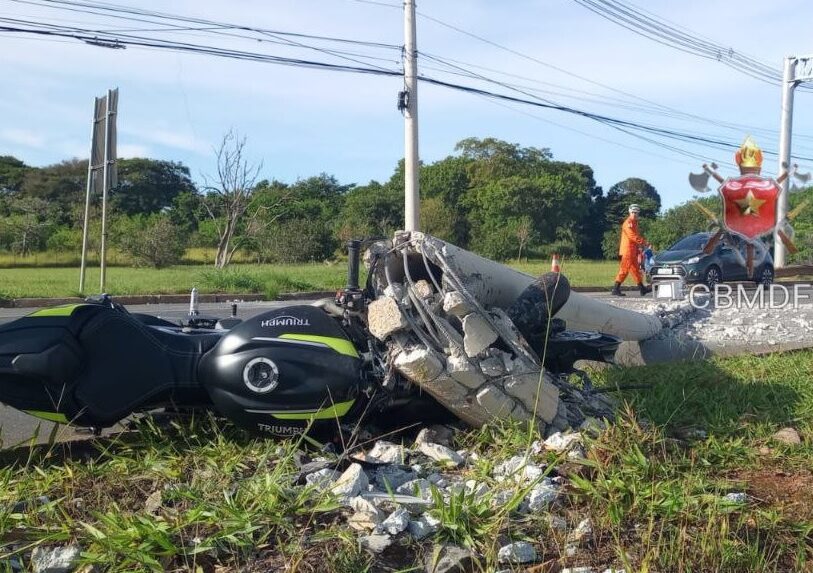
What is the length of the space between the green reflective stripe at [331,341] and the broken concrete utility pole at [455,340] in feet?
0.59

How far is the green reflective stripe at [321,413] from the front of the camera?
293 centimetres

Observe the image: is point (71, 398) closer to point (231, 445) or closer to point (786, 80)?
point (231, 445)

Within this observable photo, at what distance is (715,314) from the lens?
7.42m

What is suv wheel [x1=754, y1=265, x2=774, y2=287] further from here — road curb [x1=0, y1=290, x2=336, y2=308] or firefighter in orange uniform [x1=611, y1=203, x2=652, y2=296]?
road curb [x1=0, y1=290, x2=336, y2=308]

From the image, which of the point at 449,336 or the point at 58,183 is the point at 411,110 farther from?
the point at 58,183

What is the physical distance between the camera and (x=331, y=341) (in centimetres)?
300

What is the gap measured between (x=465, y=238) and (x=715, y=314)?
36922 mm

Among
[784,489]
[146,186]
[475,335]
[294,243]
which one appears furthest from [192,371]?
[146,186]

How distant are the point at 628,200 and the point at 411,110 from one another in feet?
142

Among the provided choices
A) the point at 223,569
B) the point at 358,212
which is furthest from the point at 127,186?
the point at 223,569

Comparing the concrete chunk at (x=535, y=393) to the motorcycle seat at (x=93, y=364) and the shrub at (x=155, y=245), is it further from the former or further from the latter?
the shrub at (x=155, y=245)

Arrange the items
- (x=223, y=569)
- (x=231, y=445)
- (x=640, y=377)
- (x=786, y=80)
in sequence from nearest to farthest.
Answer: (x=223, y=569), (x=231, y=445), (x=640, y=377), (x=786, y=80)

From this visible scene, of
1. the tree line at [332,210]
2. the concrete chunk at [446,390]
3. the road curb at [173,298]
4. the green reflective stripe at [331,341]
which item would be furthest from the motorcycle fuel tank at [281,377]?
the tree line at [332,210]

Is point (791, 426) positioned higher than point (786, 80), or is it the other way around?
point (786, 80)
